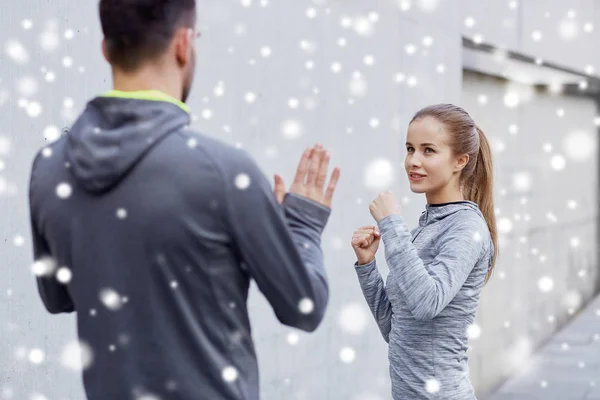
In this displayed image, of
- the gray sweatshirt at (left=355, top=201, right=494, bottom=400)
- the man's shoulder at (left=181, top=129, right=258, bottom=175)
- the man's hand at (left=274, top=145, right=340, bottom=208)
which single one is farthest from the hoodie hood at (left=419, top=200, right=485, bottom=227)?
the man's shoulder at (left=181, top=129, right=258, bottom=175)

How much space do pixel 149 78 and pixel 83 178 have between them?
0.69 feet

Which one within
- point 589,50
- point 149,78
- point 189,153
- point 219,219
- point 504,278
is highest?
point 589,50

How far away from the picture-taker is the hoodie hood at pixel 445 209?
2213mm

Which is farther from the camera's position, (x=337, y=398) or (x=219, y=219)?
(x=337, y=398)

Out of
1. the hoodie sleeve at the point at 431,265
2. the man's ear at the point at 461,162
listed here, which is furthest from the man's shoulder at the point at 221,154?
the man's ear at the point at 461,162

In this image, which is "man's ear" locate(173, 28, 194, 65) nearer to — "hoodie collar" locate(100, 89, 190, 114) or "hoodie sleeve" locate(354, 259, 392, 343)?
"hoodie collar" locate(100, 89, 190, 114)

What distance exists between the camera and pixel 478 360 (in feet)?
18.7

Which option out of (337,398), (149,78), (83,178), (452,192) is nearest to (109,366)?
(83,178)

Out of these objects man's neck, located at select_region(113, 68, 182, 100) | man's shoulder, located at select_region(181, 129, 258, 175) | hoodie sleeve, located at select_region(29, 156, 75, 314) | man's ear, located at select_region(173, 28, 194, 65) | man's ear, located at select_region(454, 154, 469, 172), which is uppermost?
man's ear, located at select_region(173, 28, 194, 65)

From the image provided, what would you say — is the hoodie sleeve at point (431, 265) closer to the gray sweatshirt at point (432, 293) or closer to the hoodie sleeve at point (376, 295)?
the gray sweatshirt at point (432, 293)

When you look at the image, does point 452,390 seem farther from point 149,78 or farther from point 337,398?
point 337,398

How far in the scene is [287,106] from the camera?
3457 millimetres

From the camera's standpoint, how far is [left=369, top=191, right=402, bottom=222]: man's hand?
211cm

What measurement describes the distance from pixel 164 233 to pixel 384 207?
38.7 inches
